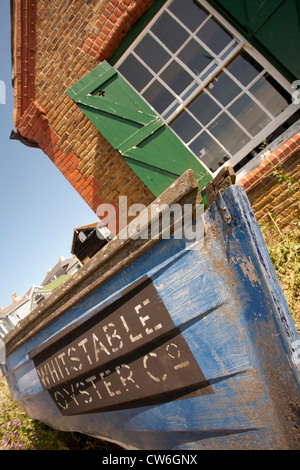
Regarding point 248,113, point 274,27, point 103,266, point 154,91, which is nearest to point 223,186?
point 103,266

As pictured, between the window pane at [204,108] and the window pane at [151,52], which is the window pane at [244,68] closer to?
the window pane at [204,108]

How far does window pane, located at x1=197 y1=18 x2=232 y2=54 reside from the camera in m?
3.47

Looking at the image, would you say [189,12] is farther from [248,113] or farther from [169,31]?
[248,113]

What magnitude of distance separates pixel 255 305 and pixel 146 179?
2.39 metres

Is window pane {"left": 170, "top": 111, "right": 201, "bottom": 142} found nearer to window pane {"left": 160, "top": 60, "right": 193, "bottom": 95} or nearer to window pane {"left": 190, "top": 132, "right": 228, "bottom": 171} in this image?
window pane {"left": 190, "top": 132, "right": 228, "bottom": 171}

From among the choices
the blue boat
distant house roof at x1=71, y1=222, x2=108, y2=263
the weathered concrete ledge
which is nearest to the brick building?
the weathered concrete ledge

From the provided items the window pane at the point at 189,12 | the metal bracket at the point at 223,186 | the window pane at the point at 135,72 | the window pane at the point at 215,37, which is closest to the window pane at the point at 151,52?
the window pane at the point at 135,72

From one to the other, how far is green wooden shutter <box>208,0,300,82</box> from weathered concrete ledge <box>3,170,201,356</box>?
102 inches

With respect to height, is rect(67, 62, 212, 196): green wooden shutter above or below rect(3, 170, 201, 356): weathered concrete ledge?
above

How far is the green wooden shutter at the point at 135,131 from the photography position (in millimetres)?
3201

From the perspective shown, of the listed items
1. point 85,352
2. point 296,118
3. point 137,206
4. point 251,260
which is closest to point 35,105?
point 137,206

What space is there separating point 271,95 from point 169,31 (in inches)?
68.0

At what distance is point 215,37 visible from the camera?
3.51 meters

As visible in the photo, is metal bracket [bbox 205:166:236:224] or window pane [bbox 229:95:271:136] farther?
window pane [bbox 229:95:271:136]
